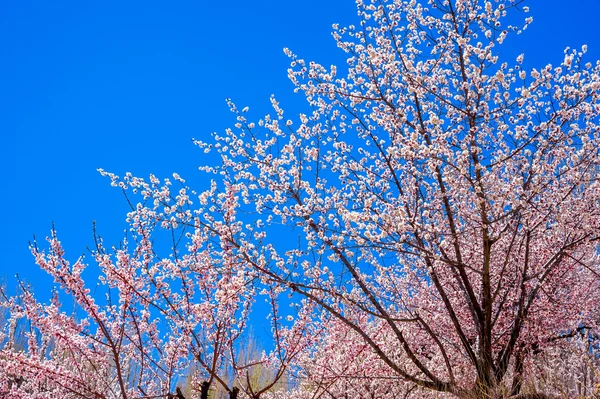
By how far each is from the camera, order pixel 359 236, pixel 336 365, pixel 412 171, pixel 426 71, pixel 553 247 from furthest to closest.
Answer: pixel 336 365 → pixel 553 247 → pixel 426 71 → pixel 412 171 → pixel 359 236

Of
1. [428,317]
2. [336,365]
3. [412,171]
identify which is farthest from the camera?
[428,317]

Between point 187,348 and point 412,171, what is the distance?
2.97 m

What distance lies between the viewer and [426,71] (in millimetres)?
6023

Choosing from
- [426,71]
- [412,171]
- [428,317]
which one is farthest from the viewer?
[428,317]

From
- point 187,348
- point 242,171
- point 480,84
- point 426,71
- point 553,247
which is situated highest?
point 426,71

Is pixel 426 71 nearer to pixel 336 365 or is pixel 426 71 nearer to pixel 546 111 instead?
pixel 546 111

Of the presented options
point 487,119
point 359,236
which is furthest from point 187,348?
point 487,119

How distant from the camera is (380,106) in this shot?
6.21 m

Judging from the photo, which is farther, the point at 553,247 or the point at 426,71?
the point at 553,247

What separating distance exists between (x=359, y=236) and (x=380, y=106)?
195 cm

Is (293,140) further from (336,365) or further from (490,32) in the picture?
(336,365)

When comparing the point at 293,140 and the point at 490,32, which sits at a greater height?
the point at 490,32

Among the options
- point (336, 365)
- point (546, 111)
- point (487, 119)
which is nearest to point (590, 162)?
point (546, 111)

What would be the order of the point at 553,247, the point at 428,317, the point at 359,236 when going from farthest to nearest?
the point at 428,317 < the point at 553,247 < the point at 359,236
